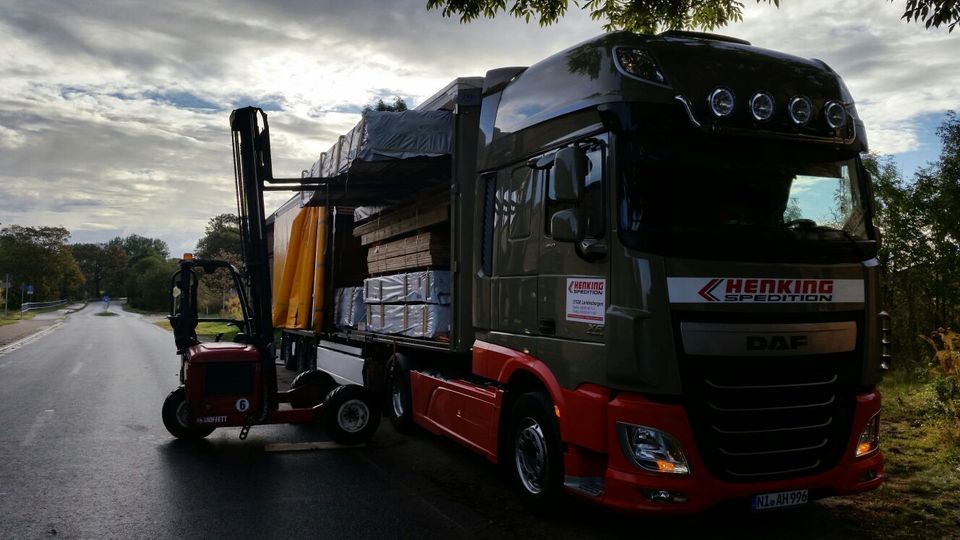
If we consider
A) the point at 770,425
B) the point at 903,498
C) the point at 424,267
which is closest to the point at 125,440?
the point at 424,267

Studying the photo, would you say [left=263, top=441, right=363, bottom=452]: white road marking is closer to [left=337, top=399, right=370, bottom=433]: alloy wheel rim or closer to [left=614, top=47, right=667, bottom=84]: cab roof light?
[left=337, top=399, right=370, bottom=433]: alloy wheel rim

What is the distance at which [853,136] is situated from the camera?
5195mm

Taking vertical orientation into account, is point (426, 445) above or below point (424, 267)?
below

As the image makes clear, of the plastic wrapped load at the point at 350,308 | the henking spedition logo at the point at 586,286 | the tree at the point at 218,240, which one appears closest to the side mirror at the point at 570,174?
the henking spedition logo at the point at 586,286

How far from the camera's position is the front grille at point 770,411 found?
178 inches

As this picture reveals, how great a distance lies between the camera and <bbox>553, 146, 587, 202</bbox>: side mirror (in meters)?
4.82

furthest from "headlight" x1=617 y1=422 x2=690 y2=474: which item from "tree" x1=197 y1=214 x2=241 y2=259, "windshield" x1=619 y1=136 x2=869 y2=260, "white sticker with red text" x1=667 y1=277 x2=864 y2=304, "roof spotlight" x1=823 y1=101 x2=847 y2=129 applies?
"tree" x1=197 y1=214 x2=241 y2=259

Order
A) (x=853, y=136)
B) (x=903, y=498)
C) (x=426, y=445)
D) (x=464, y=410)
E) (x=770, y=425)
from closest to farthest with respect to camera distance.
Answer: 1. (x=770, y=425)
2. (x=853, y=136)
3. (x=903, y=498)
4. (x=464, y=410)
5. (x=426, y=445)

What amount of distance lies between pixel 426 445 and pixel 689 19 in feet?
18.3

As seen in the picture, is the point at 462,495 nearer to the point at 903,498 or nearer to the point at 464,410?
the point at 464,410

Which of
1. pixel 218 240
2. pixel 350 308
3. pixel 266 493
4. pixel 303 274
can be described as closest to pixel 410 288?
pixel 350 308

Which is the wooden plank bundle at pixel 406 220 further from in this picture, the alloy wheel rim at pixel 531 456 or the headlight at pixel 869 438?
the headlight at pixel 869 438

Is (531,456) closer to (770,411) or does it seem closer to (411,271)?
(770,411)

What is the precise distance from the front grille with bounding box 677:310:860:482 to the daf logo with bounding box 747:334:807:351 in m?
0.07
